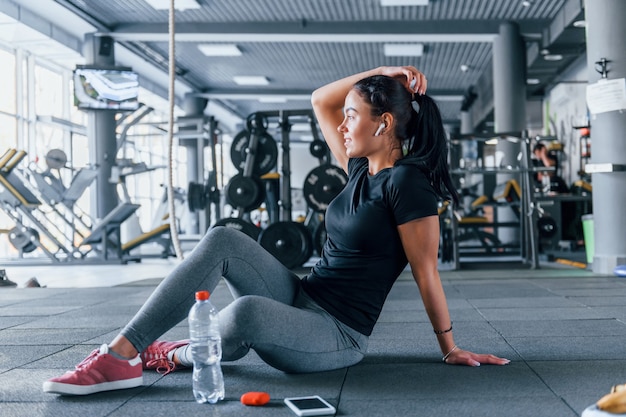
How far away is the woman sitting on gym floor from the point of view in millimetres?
1767

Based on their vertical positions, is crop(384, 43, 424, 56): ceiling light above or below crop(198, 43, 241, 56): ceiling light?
below

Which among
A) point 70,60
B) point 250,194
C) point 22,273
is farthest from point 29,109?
point 250,194

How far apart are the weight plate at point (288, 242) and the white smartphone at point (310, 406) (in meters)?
4.75

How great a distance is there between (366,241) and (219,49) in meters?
9.86

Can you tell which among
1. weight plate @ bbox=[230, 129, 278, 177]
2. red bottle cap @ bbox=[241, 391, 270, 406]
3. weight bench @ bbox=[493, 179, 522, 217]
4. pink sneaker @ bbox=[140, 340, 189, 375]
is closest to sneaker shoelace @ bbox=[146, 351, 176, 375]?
pink sneaker @ bbox=[140, 340, 189, 375]

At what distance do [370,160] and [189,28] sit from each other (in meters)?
8.48

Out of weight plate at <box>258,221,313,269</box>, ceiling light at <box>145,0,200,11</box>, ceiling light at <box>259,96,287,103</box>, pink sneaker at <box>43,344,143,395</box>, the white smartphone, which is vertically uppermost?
ceiling light at <box>145,0,200,11</box>

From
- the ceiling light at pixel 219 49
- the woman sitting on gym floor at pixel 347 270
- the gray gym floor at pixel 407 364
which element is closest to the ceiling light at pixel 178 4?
the ceiling light at pixel 219 49

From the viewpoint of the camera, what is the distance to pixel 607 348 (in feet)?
7.86

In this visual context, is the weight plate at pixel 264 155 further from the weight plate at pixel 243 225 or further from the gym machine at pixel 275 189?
the weight plate at pixel 243 225

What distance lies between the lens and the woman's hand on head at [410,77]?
6.28 feet

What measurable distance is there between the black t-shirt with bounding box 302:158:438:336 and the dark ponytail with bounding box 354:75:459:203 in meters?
0.05

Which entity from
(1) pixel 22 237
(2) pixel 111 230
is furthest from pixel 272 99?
(1) pixel 22 237

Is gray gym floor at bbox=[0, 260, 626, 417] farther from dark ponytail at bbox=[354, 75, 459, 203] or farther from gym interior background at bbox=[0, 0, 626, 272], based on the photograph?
gym interior background at bbox=[0, 0, 626, 272]
